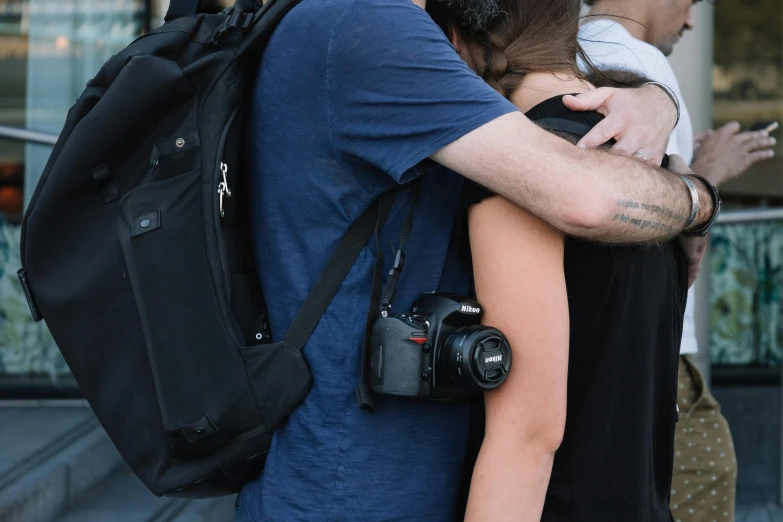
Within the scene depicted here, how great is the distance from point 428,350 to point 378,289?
11cm

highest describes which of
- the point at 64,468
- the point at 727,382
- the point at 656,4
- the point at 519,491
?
the point at 656,4

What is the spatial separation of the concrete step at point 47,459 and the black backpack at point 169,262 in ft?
5.39

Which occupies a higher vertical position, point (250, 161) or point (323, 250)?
point (250, 161)

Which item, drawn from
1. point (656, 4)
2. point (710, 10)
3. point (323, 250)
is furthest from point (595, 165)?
point (710, 10)

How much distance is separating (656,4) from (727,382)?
3.00 meters

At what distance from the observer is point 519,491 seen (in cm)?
134

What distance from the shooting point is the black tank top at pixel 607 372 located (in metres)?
1.38

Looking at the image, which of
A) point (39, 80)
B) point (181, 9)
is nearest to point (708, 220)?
→ point (181, 9)

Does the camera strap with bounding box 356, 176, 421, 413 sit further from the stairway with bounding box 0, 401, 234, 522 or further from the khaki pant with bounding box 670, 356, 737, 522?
the stairway with bounding box 0, 401, 234, 522

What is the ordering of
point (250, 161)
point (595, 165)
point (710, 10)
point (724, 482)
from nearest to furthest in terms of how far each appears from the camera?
1. point (595, 165)
2. point (250, 161)
3. point (724, 482)
4. point (710, 10)

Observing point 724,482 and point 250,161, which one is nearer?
point 250,161

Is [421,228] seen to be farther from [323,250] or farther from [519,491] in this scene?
[519,491]

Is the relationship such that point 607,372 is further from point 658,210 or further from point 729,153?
point 729,153

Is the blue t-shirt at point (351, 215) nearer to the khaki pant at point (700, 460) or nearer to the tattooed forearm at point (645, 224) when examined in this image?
the tattooed forearm at point (645, 224)
